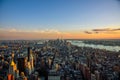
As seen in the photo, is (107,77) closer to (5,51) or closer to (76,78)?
(76,78)

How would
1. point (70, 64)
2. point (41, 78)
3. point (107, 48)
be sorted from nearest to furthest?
point (41, 78), point (70, 64), point (107, 48)

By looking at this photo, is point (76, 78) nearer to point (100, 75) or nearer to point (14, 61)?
point (100, 75)

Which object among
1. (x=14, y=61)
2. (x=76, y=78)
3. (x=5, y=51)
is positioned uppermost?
(x=5, y=51)

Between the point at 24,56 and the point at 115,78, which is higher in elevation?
the point at 24,56

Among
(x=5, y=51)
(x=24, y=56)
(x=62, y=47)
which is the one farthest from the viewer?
(x=62, y=47)

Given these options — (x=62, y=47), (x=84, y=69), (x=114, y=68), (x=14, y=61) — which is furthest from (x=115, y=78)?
(x=62, y=47)

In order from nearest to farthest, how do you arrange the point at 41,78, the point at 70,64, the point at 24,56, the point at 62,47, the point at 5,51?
1. the point at 5,51
2. the point at 41,78
3. the point at 24,56
4. the point at 70,64
5. the point at 62,47

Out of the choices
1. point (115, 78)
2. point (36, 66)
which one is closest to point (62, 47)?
point (36, 66)

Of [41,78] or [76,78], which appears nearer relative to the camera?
[41,78]

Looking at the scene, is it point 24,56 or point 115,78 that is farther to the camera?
point 24,56
